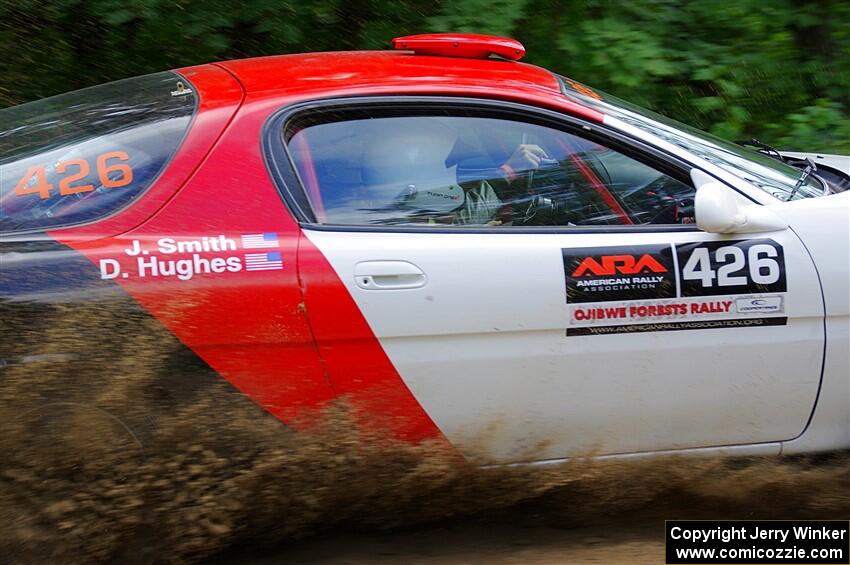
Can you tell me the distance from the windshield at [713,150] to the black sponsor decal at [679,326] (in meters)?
0.48

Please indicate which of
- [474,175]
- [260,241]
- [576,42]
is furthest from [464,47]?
[576,42]

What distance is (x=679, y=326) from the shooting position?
2.94 meters

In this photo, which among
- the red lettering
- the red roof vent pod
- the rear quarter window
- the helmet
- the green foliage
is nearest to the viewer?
the rear quarter window

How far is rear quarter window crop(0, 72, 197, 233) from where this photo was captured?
280 centimetres

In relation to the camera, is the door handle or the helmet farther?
the helmet

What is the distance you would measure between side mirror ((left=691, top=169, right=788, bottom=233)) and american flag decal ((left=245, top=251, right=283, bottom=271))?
4.25 ft

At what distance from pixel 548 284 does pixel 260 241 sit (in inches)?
34.2

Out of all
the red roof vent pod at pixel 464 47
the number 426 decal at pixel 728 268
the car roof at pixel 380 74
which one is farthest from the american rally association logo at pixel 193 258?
the number 426 decal at pixel 728 268

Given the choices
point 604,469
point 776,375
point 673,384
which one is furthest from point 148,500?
point 776,375

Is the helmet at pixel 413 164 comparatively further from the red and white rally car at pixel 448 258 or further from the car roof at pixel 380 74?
the car roof at pixel 380 74

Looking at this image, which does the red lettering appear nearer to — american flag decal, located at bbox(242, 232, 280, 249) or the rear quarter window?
american flag decal, located at bbox(242, 232, 280, 249)

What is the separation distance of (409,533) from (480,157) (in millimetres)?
1284

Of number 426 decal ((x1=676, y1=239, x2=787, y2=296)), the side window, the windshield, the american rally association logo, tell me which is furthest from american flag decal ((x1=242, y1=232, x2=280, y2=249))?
number 426 decal ((x1=676, y1=239, x2=787, y2=296))

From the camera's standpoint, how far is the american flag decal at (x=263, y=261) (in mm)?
2752
